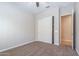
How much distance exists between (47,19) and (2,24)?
250 cm

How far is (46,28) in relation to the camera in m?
5.00

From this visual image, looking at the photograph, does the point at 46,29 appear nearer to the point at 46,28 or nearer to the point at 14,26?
the point at 46,28

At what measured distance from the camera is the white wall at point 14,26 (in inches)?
128

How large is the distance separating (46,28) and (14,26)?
198 cm

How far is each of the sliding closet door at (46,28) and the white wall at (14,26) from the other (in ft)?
2.20

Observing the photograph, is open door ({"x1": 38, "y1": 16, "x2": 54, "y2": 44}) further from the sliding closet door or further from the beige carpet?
the beige carpet

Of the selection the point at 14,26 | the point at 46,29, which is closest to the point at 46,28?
the point at 46,29

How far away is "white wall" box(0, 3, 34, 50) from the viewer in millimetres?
3251

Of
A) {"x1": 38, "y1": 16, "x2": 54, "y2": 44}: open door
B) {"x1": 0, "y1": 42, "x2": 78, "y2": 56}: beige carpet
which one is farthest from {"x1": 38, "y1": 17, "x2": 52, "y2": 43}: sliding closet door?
{"x1": 0, "y1": 42, "x2": 78, "y2": 56}: beige carpet

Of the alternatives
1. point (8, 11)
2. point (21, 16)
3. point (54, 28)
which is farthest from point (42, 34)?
point (8, 11)

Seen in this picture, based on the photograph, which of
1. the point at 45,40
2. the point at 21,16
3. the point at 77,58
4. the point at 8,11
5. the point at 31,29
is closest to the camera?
the point at 77,58

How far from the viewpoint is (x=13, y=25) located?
3.56 m

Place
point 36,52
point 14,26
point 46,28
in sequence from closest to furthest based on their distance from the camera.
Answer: point 36,52 < point 14,26 < point 46,28

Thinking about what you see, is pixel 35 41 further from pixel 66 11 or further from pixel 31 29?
pixel 66 11
